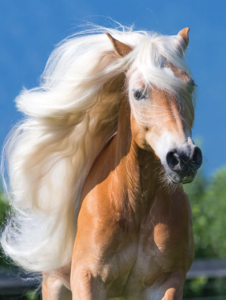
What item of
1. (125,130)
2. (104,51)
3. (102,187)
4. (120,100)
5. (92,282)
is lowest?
(92,282)

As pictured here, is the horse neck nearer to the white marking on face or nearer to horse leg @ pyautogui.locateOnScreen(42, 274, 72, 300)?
the white marking on face

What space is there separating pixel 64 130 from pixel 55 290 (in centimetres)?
150

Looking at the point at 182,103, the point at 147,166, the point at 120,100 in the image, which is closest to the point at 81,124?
the point at 120,100

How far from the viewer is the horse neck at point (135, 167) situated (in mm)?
3621

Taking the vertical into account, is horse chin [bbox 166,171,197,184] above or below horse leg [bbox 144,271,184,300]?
above

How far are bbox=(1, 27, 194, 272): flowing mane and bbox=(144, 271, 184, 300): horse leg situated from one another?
0.90m

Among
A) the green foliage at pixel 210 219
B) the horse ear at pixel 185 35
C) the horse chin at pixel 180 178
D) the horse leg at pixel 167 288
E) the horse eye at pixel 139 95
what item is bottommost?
the horse leg at pixel 167 288

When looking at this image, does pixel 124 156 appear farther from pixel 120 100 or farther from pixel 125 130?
pixel 120 100

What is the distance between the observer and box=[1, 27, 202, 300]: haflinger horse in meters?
3.33

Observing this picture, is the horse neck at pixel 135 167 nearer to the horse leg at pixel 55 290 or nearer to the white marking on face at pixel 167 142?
the white marking on face at pixel 167 142

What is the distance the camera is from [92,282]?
349 centimetres

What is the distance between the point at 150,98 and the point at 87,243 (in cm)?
103

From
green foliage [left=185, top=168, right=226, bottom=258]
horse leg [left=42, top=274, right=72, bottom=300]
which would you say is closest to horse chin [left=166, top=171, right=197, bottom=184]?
horse leg [left=42, top=274, right=72, bottom=300]

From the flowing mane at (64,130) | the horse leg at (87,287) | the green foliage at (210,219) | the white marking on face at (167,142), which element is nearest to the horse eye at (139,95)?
the flowing mane at (64,130)
